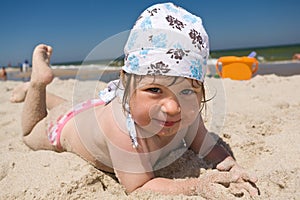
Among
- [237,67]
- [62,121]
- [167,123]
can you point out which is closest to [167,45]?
[167,123]

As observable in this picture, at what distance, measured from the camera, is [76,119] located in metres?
1.74

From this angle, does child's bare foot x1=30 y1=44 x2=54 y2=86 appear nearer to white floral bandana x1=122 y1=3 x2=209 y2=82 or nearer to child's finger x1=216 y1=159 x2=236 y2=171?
white floral bandana x1=122 y1=3 x2=209 y2=82

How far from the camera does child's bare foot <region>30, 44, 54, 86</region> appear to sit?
1.96 metres

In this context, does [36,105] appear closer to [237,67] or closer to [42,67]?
[42,67]

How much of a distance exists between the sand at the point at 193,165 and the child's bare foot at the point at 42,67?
45 cm

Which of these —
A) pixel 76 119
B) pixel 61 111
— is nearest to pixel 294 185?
pixel 76 119

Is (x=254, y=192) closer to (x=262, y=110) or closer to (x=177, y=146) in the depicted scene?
(x=177, y=146)

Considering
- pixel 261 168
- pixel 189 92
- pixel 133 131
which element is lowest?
pixel 261 168

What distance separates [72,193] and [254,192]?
0.68 metres

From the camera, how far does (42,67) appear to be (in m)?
2.01

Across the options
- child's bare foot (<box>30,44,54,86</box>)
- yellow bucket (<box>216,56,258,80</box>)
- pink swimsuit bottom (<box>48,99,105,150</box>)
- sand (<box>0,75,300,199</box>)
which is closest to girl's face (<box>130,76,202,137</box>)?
sand (<box>0,75,300,199</box>)

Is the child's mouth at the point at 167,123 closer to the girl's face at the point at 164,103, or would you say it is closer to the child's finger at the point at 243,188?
the girl's face at the point at 164,103

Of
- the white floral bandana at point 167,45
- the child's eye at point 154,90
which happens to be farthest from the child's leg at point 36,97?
the child's eye at point 154,90

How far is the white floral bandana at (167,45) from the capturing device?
3.86ft
